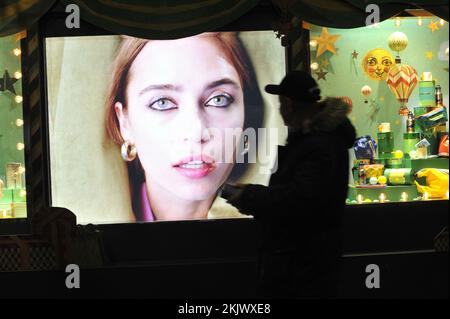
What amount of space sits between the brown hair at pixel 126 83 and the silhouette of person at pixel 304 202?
4021mm

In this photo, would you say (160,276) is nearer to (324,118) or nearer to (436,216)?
(436,216)

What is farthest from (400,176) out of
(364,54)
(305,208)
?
(305,208)

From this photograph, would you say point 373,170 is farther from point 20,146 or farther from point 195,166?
point 20,146

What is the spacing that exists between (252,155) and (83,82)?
6.36ft

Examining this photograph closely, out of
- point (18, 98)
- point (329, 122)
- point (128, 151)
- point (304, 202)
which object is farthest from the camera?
point (128, 151)

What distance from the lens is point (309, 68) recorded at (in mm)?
7664

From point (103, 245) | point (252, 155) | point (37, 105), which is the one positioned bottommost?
point (103, 245)

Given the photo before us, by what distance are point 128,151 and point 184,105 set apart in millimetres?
772

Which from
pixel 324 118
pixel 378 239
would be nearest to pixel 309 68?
pixel 378 239

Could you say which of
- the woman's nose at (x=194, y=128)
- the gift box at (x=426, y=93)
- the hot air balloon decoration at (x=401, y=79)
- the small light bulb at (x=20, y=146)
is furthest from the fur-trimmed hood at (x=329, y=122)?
the small light bulb at (x=20, y=146)

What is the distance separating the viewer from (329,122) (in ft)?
11.8

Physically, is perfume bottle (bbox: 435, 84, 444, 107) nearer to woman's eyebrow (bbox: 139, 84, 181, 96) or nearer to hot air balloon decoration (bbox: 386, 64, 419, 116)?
hot air balloon decoration (bbox: 386, 64, 419, 116)

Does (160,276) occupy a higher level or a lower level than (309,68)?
lower
